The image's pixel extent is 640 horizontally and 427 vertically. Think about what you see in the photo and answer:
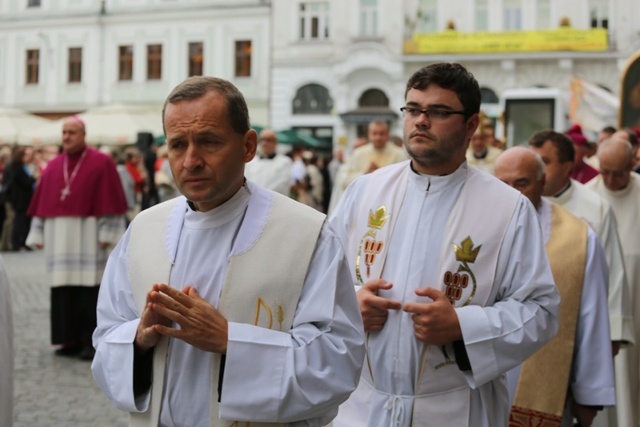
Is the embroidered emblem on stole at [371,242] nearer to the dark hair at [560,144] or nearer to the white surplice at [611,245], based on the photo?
the white surplice at [611,245]

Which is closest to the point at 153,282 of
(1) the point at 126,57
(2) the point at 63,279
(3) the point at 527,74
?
(2) the point at 63,279

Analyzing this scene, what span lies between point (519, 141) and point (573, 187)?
12.8 metres

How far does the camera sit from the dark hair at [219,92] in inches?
104

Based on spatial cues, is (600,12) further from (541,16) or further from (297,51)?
(297,51)

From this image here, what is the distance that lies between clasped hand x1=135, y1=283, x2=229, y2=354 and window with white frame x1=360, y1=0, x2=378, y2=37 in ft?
117

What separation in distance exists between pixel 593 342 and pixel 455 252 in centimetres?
128

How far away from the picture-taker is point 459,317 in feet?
10.7

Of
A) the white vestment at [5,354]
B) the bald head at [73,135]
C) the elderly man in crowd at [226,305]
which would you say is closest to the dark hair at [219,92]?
the elderly man in crowd at [226,305]

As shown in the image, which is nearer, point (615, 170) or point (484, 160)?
point (615, 170)

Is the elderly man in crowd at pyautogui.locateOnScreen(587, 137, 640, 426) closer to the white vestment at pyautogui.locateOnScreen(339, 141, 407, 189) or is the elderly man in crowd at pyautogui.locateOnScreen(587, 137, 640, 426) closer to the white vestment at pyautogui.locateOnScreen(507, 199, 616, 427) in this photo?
the white vestment at pyautogui.locateOnScreen(507, 199, 616, 427)

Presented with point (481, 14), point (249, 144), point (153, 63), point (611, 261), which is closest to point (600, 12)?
point (481, 14)

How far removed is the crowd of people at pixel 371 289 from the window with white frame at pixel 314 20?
33.6 meters

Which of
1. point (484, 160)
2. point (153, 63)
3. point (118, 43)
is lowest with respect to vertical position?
point (484, 160)

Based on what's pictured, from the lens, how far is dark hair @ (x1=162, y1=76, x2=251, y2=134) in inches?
104
